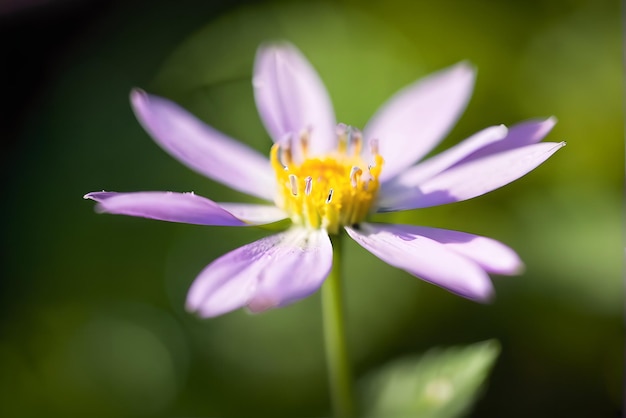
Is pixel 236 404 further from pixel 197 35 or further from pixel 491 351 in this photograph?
pixel 197 35

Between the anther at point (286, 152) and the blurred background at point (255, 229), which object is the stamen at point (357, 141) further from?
the blurred background at point (255, 229)

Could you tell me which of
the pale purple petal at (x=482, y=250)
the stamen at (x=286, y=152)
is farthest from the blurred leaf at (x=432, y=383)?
the stamen at (x=286, y=152)

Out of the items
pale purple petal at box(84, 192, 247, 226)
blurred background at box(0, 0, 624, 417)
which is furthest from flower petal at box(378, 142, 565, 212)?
blurred background at box(0, 0, 624, 417)

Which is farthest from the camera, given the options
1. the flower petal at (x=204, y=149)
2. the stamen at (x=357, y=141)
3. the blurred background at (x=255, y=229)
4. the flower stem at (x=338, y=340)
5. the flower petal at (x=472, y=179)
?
the blurred background at (x=255, y=229)

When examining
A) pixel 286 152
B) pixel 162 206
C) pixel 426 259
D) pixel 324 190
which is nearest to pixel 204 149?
pixel 286 152

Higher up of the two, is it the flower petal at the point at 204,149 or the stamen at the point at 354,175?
the flower petal at the point at 204,149

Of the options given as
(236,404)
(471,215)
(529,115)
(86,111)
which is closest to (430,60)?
(529,115)
